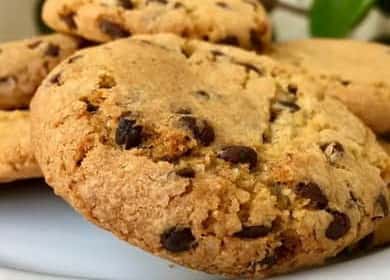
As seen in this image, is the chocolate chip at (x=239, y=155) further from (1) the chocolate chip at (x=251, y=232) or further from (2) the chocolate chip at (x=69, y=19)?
(2) the chocolate chip at (x=69, y=19)

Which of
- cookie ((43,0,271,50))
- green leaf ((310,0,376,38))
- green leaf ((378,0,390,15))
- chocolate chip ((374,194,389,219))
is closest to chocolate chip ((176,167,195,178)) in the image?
chocolate chip ((374,194,389,219))

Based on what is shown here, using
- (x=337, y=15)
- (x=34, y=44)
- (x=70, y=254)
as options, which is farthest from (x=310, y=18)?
(x=70, y=254)

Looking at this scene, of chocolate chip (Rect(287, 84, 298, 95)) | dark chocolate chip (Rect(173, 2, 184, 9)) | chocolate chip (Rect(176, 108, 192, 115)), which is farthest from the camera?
dark chocolate chip (Rect(173, 2, 184, 9))

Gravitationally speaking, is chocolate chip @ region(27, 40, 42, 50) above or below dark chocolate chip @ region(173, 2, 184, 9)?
below

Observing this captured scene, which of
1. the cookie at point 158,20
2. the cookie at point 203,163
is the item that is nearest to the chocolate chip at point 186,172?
the cookie at point 203,163

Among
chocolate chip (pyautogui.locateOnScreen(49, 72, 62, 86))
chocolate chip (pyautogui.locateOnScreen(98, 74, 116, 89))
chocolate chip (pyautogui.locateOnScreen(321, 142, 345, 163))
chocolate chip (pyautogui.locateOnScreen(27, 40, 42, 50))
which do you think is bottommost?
chocolate chip (pyautogui.locateOnScreen(27, 40, 42, 50))

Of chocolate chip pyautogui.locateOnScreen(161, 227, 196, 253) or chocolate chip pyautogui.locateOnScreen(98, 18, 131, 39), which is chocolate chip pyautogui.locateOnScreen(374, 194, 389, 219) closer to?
chocolate chip pyautogui.locateOnScreen(161, 227, 196, 253)
